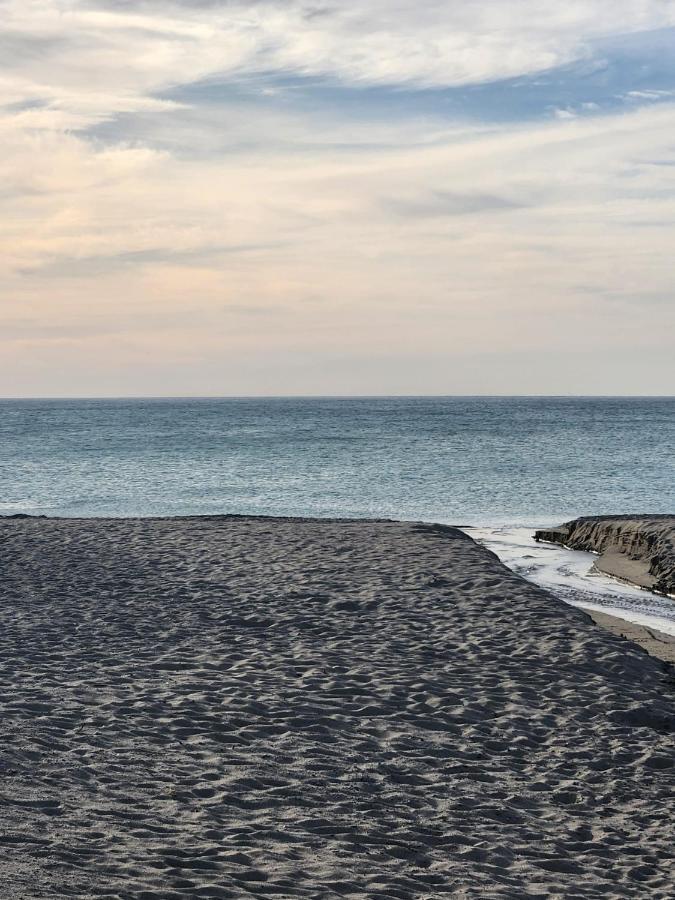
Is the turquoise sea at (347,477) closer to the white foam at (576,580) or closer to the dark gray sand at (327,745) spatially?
the white foam at (576,580)

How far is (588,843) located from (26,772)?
15.3 ft

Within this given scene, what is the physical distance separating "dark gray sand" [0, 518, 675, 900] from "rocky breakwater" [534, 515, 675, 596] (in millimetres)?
6414

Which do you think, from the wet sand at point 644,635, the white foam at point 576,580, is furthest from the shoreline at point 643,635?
the white foam at point 576,580

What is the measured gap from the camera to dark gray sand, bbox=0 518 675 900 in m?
6.76

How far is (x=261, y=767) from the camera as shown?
8586 millimetres

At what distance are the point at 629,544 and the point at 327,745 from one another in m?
17.8

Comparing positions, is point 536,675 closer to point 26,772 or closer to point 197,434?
point 26,772

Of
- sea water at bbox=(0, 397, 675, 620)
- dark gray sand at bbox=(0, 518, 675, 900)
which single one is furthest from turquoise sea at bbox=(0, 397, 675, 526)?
dark gray sand at bbox=(0, 518, 675, 900)

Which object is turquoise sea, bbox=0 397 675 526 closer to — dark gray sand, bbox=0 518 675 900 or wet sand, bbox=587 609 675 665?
wet sand, bbox=587 609 675 665

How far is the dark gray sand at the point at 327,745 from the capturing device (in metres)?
6.76

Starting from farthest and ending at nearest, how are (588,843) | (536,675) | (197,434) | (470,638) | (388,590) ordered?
(197,434) < (388,590) < (470,638) < (536,675) < (588,843)

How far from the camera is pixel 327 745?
923cm

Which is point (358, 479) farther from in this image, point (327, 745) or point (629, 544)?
point (327, 745)

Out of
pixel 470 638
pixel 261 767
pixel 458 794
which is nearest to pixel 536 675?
pixel 470 638
